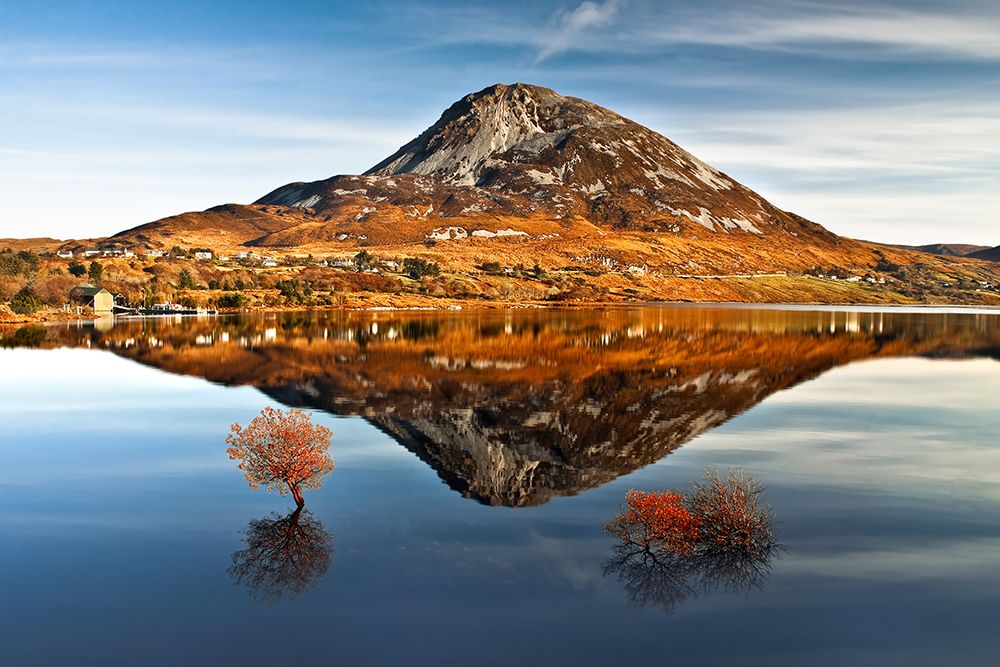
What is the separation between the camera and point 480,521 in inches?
1039

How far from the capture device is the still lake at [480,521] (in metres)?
17.6

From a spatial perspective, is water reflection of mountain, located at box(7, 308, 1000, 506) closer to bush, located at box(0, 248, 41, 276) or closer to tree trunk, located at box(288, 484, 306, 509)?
tree trunk, located at box(288, 484, 306, 509)

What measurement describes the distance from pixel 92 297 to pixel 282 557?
432ft

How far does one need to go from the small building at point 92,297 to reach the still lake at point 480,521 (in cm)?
7975

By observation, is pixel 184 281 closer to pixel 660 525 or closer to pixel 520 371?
pixel 520 371

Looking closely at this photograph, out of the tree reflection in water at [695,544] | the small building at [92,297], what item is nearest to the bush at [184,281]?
the small building at [92,297]

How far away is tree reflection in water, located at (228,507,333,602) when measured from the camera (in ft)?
66.8

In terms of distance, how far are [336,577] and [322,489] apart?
906cm

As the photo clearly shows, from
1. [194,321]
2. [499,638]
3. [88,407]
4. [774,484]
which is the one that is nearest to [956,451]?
[774,484]

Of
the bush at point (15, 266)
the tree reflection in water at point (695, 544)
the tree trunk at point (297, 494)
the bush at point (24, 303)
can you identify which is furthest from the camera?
the bush at point (15, 266)

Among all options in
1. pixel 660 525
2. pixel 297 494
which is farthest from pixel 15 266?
pixel 660 525

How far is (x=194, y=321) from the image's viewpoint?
120 metres

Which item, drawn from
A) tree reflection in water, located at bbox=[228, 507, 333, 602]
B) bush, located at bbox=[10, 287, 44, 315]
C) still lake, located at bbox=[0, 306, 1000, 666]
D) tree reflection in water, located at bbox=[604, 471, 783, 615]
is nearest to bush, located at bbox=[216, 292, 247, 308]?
bush, located at bbox=[10, 287, 44, 315]

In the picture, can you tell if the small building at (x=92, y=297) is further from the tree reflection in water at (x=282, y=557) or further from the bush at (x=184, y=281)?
the tree reflection in water at (x=282, y=557)
